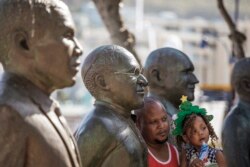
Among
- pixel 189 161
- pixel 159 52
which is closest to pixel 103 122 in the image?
pixel 189 161

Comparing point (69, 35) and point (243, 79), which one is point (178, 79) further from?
point (69, 35)

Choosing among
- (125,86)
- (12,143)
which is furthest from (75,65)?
(125,86)

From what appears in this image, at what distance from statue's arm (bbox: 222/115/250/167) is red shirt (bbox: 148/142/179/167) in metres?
1.05

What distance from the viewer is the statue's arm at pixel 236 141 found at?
6.25 meters

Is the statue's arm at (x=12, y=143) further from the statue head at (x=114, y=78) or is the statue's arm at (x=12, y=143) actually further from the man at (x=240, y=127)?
the man at (x=240, y=127)

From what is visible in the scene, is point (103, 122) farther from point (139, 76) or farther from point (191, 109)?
point (191, 109)

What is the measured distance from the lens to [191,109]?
18.0 feet

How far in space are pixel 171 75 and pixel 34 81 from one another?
2.68 meters

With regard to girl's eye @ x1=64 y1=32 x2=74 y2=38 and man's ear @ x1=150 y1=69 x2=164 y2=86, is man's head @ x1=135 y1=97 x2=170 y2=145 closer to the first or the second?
man's ear @ x1=150 y1=69 x2=164 y2=86

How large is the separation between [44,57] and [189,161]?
2.02 metres

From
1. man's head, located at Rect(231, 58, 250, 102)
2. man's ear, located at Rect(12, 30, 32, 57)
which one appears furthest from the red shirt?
man's ear, located at Rect(12, 30, 32, 57)

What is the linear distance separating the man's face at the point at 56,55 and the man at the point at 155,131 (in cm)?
155

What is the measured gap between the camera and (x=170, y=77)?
619cm

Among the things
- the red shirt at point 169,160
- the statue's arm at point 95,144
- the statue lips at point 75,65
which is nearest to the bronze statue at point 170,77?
the red shirt at point 169,160
